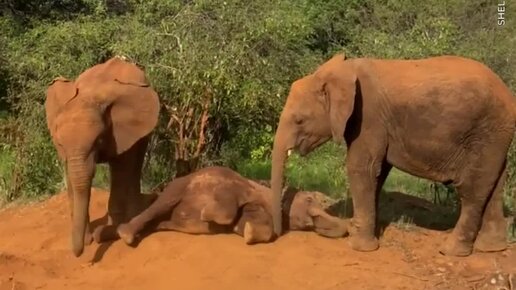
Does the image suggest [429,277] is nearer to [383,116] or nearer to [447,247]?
[447,247]

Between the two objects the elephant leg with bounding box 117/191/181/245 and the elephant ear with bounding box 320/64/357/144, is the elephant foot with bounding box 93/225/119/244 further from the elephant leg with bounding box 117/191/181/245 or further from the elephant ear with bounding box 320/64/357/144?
the elephant ear with bounding box 320/64/357/144

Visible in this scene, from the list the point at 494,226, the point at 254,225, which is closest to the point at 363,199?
the point at 254,225

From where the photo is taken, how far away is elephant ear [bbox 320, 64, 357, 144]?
6.95 m

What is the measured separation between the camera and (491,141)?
693 centimetres

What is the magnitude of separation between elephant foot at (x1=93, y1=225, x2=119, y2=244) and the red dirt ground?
0.06 m

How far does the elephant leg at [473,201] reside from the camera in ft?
22.8

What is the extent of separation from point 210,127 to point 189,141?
1.13 ft

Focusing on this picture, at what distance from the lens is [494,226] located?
7160 mm

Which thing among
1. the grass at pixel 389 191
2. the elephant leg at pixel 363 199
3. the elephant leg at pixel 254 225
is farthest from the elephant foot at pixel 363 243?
the elephant leg at pixel 254 225

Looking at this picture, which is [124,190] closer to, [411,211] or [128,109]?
[128,109]

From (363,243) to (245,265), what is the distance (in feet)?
3.40

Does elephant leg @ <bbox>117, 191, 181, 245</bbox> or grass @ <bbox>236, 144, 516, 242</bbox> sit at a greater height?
elephant leg @ <bbox>117, 191, 181, 245</bbox>

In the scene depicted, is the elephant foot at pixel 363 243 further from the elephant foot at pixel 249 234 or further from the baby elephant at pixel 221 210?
the elephant foot at pixel 249 234

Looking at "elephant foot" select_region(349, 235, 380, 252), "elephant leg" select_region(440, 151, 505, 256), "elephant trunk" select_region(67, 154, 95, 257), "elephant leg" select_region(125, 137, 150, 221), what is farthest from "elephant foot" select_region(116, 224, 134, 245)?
"elephant leg" select_region(440, 151, 505, 256)
